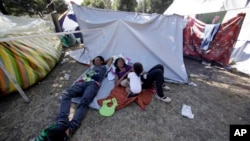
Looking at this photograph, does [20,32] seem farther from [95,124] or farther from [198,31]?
[198,31]

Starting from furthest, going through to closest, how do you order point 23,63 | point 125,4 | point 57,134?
point 125,4, point 23,63, point 57,134

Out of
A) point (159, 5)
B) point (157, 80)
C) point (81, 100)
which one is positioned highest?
point (159, 5)

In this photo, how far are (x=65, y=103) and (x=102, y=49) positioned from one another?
1873 mm

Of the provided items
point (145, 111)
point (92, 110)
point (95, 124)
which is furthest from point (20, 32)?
point (145, 111)

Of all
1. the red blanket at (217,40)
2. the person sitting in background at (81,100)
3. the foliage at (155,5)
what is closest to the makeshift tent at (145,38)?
the person sitting in background at (81,100)

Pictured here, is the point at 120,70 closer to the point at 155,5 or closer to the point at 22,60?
the point at 22,60

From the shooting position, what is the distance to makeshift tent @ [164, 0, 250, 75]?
13.8ft

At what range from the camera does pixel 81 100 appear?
7.47 ft

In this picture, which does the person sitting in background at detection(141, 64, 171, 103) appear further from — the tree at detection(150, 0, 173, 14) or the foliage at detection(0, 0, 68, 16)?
the tree at detection(150, 0, 173, 14)

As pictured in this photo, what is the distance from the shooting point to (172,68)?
3172mm

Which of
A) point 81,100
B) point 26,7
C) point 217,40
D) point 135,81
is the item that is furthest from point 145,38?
point 26,7

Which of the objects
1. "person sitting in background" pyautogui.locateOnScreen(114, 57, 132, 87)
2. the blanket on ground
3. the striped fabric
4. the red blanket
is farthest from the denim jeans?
the red blanket

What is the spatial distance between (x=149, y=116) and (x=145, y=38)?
1669 millimetres

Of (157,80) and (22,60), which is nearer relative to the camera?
(157,80)
